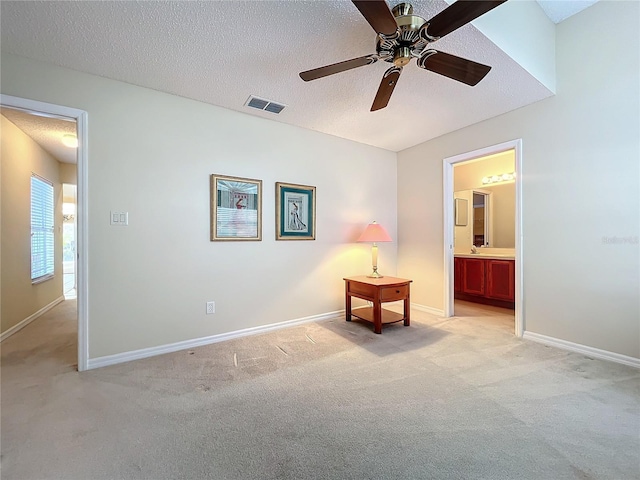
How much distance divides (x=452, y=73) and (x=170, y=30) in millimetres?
1892

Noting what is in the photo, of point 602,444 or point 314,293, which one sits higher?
point 314,293

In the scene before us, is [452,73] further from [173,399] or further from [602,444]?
[173,399]

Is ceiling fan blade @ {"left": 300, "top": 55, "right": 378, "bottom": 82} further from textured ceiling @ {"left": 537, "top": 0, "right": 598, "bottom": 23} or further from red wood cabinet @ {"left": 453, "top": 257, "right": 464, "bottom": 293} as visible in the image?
red wood cabinet @ {"left": 453, "top": 257, "right": 464, "bottom": 293}

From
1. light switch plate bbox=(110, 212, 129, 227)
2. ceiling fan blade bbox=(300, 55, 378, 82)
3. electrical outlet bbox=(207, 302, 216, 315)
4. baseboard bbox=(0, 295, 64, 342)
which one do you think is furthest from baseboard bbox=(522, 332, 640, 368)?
baseboard bbox=(0, 295, 64, 342)

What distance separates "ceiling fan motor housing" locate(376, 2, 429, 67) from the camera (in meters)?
1.57

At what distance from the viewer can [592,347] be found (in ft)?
8.16

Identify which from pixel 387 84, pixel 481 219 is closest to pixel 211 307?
pixel 387 84

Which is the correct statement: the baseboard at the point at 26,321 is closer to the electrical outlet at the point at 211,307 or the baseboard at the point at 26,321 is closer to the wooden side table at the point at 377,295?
the electrical outlet at the point at 211,307

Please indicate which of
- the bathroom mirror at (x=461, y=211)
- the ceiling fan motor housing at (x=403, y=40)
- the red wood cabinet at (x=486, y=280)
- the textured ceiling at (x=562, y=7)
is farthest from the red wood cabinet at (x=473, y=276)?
the ceiling fan motor housing at (x=403, y=40)

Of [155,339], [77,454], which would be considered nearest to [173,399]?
[77,454]

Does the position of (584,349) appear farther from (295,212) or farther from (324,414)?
(295,212)

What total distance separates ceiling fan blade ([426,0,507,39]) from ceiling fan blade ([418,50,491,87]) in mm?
159

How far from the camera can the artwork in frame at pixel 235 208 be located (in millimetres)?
2814

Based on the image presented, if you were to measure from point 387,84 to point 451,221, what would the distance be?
2.28 m
